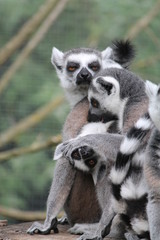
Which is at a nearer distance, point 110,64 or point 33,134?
point 110,64

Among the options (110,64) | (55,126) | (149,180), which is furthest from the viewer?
(55,126)

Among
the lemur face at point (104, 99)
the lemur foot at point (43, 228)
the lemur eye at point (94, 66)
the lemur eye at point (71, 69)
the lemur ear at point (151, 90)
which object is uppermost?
the lemur eye at point (71, 69)

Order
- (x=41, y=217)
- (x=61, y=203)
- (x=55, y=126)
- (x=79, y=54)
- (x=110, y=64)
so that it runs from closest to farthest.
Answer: (x=61, y=203) → (x=110, y=64) → (x=79, y=54) → (x=41, y=217) → (x=55, y=126)

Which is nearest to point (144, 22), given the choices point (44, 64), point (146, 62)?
point (146, 62)

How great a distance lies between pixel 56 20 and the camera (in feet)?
31.1

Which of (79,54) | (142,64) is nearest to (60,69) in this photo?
(79,54)

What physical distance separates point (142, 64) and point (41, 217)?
1985 millimetres

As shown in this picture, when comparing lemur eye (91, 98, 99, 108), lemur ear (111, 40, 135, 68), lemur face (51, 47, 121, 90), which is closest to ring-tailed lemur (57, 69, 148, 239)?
lemur eye (91, 98, 99, 108)

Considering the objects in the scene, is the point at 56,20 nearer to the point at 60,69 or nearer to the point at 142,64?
the point at 142,64

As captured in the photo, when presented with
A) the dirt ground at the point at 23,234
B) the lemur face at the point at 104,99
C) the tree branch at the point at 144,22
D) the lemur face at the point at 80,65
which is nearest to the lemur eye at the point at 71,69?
the lemur face at the point at 80,65

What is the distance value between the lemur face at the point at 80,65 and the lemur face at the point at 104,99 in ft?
1.29

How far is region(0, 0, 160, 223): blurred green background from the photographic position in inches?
336

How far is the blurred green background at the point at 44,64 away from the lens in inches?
336

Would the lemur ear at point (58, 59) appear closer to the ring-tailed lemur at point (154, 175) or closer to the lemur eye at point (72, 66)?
the lemur eye at point (72, 66)
